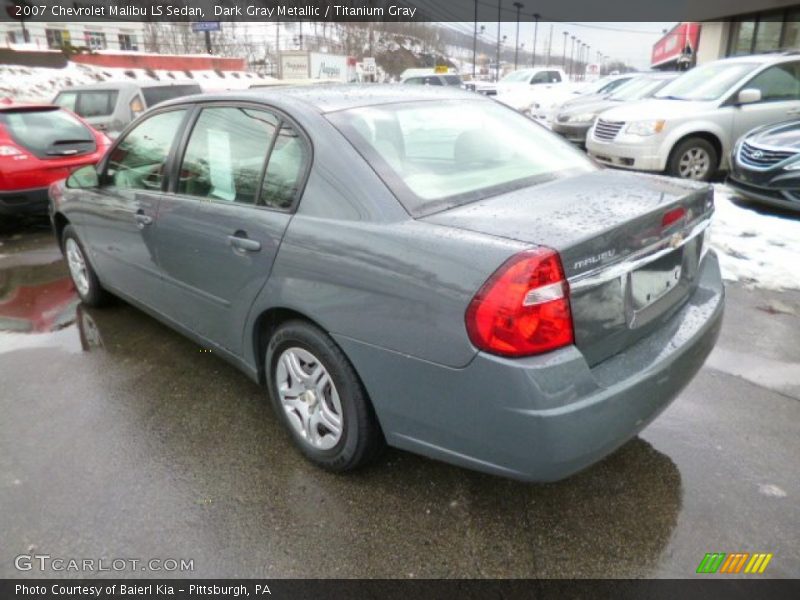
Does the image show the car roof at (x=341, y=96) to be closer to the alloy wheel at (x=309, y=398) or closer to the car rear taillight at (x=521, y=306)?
the alloy wheel at (x=309, y=398)

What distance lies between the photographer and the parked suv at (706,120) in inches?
327

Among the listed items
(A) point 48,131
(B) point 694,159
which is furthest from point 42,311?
(B) point 694,159

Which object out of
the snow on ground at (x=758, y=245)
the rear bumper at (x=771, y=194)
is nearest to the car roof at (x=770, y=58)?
the rear bumper at (x=771, y=194)

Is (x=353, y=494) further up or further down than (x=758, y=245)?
further down

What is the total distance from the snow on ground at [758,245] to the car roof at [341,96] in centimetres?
310

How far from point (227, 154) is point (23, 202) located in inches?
199

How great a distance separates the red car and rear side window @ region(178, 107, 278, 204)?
15.3 ft

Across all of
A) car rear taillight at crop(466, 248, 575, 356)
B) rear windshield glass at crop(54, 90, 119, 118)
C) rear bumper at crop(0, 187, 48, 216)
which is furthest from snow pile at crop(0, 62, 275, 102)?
car rear taillight at crop(466, 248, 575, 356)

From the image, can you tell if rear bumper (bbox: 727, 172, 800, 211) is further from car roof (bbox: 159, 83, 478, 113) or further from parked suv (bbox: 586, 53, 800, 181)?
car roof (bbox: 159, 83, 478, 113)

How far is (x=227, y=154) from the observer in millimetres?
3043

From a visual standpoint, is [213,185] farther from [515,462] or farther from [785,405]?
[785,405]

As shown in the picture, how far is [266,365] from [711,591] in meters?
1.98

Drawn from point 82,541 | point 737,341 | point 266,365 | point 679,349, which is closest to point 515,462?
point 679,349

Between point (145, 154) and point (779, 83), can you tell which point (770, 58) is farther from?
point (145, 154)
